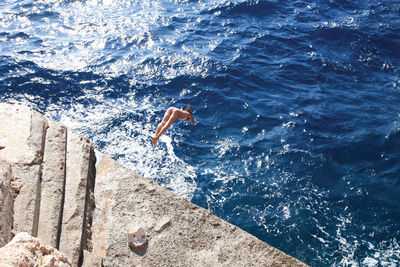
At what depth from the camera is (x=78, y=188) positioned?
3766mm

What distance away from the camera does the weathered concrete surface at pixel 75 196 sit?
3.30m

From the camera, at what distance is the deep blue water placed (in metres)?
6.62

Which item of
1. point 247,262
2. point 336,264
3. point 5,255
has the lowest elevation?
point 336,264

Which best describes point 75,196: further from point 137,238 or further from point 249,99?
point 249,99

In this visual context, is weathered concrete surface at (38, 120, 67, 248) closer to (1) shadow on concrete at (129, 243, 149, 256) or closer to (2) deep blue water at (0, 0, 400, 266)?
(1) shadow on concrete at (129, 243, 149, 256)

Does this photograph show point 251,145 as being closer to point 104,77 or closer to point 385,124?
point 385,124

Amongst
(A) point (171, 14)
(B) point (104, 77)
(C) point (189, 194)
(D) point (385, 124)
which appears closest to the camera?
(C) point (189, 194)

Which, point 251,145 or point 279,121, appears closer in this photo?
point 251,145

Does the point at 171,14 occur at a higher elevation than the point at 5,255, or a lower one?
lower

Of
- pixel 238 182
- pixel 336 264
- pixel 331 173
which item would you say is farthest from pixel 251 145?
pixel 336 264

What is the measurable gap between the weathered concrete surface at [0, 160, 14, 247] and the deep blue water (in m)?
4.03

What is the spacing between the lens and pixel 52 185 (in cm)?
368

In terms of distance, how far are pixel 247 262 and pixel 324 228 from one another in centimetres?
373

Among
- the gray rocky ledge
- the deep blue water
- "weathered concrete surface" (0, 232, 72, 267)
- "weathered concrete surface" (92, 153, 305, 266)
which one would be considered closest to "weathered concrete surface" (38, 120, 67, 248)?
the gray rocky ledge
